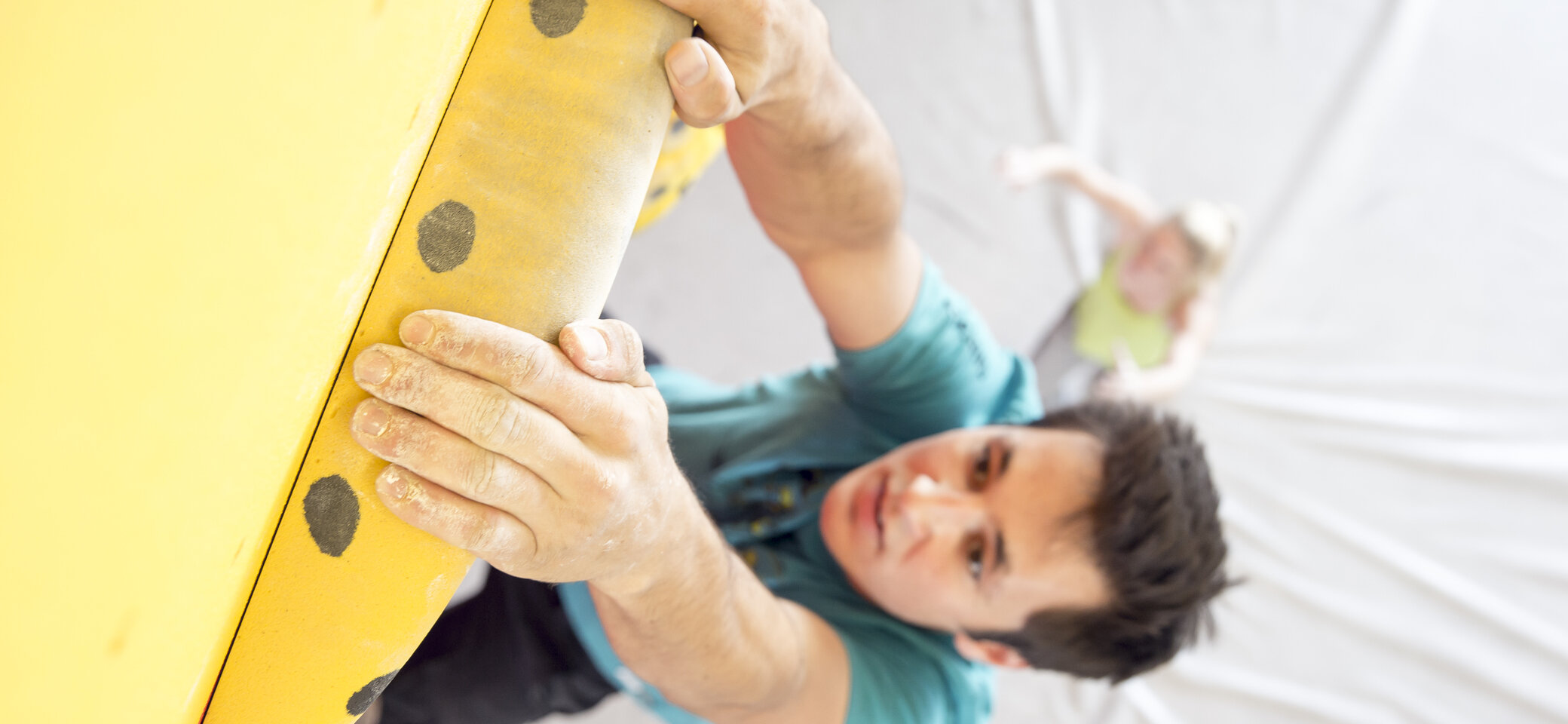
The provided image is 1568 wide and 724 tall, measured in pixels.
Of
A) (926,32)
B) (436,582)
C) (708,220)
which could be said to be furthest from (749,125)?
(926,32)

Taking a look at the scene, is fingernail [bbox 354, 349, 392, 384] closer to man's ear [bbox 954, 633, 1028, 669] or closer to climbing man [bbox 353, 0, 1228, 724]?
climbing man [bbox 353, 0, 1228, 724]

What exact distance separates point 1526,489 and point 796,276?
1.32 metres

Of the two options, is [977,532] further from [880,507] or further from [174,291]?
[174,291]

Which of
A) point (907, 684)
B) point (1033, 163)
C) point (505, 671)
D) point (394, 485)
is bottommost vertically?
point (505, 671)

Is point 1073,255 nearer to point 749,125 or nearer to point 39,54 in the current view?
point 749,125

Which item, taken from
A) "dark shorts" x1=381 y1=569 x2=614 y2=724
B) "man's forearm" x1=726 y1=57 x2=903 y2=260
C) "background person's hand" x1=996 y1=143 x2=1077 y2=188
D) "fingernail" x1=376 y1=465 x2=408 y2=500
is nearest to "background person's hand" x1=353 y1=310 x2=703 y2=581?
"fingernail" x1=376 y1=465 x2=408 y2=500

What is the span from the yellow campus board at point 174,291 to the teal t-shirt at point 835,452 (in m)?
0.37

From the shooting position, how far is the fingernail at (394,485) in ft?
1.13

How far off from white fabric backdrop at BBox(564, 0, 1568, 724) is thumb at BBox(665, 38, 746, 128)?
893 mm

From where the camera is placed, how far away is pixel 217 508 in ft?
1.14

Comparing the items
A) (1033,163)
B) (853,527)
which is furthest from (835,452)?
→ (1033,163)

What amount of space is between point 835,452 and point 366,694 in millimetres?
527

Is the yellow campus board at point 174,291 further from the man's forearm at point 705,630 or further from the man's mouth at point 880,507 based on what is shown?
the man's mouth at point 880,507

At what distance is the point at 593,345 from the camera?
0.37 metres
